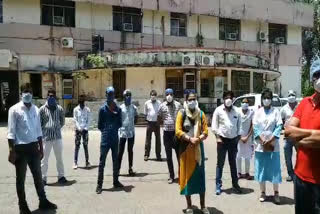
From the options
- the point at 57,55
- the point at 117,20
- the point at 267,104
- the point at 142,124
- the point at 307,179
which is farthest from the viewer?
the point at 117,20

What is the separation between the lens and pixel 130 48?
26.0 metres

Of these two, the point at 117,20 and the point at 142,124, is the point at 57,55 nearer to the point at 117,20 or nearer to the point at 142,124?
the point at 117,20

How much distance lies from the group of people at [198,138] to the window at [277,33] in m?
26.4

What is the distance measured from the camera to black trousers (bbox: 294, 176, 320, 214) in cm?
388

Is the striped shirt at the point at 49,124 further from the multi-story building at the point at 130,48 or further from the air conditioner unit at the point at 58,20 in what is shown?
the air conditioner unit at the point at 58,20

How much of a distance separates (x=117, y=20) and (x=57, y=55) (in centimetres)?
468

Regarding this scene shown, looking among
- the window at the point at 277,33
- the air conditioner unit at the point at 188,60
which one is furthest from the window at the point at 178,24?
the window at the point at 277,33

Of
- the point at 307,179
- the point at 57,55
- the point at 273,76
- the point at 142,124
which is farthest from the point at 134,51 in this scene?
the point at 307,179

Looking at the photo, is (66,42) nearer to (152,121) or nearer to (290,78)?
(152,121)

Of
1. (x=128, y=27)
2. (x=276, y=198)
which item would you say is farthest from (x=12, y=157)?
(x=128, y=27)

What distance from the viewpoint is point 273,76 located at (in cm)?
3022

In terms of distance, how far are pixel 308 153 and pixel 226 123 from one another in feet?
12.9

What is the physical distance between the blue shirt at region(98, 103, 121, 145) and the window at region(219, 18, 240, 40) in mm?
24497

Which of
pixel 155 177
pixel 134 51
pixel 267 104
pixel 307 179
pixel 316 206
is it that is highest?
pixel 134 51
